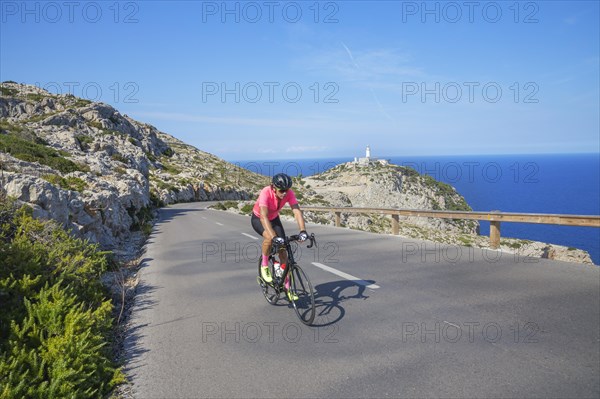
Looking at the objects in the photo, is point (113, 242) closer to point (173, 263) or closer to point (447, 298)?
point (173, 263)

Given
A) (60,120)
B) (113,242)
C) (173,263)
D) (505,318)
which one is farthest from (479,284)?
(60,120)

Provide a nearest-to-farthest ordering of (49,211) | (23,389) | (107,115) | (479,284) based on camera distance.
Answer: (23,389)
(479,284)
(49,211)
(107,115)

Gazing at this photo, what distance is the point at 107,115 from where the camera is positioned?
3344 inches

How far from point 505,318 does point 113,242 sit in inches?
482

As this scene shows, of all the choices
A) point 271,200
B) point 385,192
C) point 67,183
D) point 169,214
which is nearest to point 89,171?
point 169,214

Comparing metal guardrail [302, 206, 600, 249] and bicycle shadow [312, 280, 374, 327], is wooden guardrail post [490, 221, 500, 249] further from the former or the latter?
bicycle shadow [312, 280, 374, 327]

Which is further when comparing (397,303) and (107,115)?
(107,115)

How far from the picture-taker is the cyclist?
567 cm

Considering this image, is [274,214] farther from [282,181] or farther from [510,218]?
[510,218]

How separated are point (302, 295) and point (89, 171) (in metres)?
21.7

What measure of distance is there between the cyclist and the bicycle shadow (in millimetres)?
621

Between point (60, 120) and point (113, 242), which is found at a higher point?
point (60, 120)

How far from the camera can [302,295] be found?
18.5ft

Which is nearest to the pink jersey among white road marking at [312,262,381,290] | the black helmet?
the black helmet
